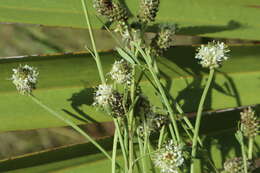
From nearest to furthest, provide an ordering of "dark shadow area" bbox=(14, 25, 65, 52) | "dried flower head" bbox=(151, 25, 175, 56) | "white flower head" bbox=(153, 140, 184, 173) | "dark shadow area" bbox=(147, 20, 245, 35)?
"white flower head" bbox=(153, 140, 184, 173), "dried flower head" bbox=(151, 25, 175, 56), "dark shadow area" bbox=(147, 20, 245, 35), "dark shadow area" bbox=(14, 25, 65, 52)

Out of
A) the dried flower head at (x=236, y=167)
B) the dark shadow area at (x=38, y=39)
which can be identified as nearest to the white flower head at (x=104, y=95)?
the dried flower head at (x=236, y=167)

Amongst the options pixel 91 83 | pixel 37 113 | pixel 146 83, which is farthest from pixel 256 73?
pixel 37 113

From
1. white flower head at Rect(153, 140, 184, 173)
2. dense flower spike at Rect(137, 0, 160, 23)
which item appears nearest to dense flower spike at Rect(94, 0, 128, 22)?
dense flower spike at Rect(137, 0, 160, 23)

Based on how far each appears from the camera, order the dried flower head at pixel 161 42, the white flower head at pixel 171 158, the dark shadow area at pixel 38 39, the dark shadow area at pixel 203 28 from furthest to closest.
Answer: the dark shadow area at pixel 38 39 → the dark shadow area at pixel 203 28 → the dried flower head at pixel 161 42 → the white flower head at pixel 171 158

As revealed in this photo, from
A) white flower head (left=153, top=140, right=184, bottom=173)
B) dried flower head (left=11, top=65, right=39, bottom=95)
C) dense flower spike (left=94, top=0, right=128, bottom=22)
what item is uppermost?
dense flower spike (left=94, top=0, right=128, bottom=22)

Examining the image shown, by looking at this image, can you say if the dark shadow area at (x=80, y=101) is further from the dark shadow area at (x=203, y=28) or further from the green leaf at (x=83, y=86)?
the dark shadow area at (x=203, y=28)

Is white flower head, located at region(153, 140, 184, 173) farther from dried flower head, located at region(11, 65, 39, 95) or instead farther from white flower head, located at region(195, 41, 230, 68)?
dried flower head, located at region(11, 65, 39, 95)

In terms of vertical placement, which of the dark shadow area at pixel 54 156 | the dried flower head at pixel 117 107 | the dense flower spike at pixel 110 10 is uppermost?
the dense flower spike at pixel 110 10

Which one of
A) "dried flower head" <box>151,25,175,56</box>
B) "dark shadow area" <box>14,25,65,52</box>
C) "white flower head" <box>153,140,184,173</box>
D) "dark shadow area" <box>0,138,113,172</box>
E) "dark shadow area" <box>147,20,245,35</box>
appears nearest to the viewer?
"white flower head" <box>153,140,184,173</box>
